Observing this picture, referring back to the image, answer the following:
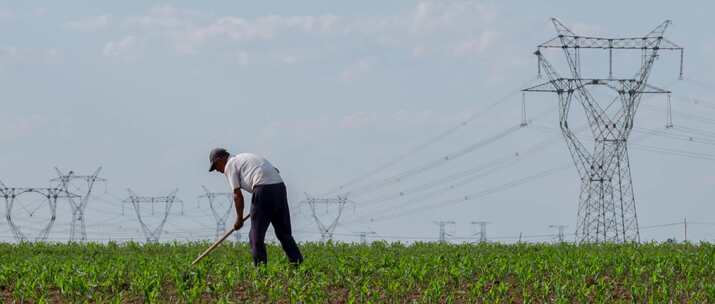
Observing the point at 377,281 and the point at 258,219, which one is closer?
the point at 377,281

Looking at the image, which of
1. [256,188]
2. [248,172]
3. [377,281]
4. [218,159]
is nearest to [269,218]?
[256,188]

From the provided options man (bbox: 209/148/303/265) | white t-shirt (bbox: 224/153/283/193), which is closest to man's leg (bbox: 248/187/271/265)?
man (bbox: 209/148/303/265)

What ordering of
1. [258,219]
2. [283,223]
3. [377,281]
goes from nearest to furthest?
[377,281]
[258,219]
[283,223]

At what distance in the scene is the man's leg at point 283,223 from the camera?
16.1 meters

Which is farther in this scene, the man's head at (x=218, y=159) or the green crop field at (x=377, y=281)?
the man's head at (x=218, y=159)

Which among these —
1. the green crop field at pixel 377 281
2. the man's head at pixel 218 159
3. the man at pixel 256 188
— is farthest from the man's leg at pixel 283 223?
the man's head at pixel 218 159

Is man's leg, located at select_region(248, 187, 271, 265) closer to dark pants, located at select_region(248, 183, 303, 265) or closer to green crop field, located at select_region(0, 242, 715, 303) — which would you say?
dark pants, located at select_region(248, 183, 303, 265)

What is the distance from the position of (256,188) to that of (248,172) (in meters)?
0.26

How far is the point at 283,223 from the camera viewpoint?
16234 mm

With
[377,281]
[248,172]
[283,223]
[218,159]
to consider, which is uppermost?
[218,159]

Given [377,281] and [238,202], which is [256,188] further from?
[377,281]

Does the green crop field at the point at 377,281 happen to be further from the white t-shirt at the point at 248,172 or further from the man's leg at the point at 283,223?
the white t-shirt at the point at 248,172

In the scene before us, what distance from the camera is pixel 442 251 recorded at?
22.8m

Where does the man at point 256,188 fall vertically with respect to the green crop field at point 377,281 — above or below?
above
